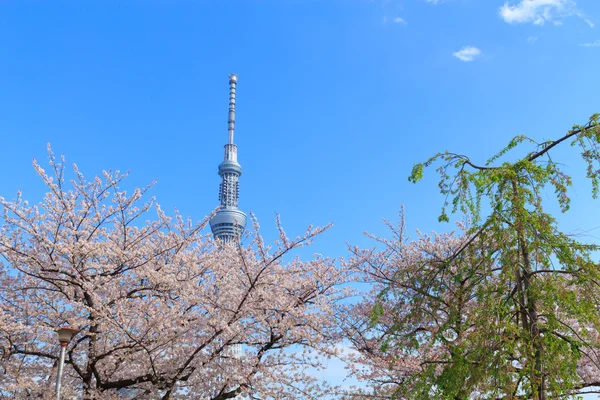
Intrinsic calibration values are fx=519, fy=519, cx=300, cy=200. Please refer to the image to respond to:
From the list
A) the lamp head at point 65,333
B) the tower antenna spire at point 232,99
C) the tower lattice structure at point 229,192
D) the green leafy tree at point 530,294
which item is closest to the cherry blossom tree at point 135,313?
the lamp head at point 65,333

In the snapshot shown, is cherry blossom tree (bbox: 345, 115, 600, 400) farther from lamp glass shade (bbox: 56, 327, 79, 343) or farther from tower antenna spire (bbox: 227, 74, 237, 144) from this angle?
tower antenna spire (bbox: 227, 74, 237, 144)

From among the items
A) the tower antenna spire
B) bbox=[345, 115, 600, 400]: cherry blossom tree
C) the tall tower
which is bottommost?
bbox=[345, 115, 600, 400]: cherry blossom tree

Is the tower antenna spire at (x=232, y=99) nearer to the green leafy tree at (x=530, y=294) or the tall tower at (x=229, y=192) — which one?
the tall tower at (x=229, y=192)

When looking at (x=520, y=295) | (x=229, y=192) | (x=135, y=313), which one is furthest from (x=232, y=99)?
(x=520, y=295)

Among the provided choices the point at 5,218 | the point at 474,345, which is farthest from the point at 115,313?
the point at 474,345

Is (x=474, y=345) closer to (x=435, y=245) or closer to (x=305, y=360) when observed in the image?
(x=305, y=360)

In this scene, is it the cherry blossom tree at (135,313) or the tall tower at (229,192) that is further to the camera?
the tall tower at (229,192)

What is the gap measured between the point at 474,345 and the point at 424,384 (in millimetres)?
873

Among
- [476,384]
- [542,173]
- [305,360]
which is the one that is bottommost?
[476,384]

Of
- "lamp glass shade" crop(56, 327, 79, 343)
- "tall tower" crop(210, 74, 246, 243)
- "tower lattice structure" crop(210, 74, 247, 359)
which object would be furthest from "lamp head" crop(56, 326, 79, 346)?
"tall tower" crop(210, 74, 246, 243)

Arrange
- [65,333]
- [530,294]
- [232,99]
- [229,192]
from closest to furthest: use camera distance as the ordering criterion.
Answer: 1. [530,294]
2. [65,333]
3. [229,192]
4. [232,99]

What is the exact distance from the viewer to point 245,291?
10.4 metres

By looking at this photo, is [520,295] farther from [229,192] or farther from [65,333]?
[229,192]

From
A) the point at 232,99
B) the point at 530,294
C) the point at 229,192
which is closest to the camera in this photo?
the point at 530,294
